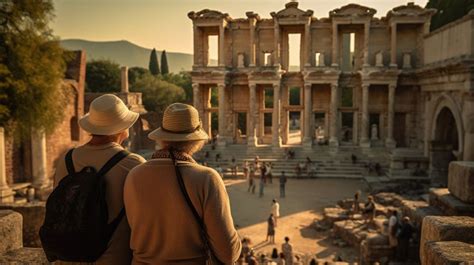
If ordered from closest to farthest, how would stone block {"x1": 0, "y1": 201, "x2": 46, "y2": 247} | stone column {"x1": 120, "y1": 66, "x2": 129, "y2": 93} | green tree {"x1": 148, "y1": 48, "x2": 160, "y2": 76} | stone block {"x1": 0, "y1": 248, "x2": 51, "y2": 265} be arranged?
stone block {"x1": 0, "y1": 248, "x2": 51, "y2": 265} < stone block {"x1": 0, "y1": 201, "x2": 46, "y2": 247} < stone column {"x1": 120, "y1": 66, "x2": 129, "y2": 93} < green tree {"x1": 148, "y1": 48, "x2": 160, "y2": 76}

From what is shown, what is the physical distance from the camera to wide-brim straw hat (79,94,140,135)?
3319 millimetres

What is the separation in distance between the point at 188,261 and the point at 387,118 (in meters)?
29.3

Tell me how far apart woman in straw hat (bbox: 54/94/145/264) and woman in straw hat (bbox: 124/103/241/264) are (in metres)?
0.21

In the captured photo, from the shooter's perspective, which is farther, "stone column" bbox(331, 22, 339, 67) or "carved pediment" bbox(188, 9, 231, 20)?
"carved pediment" bbox(188, 9, 231, 20)

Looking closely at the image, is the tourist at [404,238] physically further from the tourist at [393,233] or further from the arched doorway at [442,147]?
the arched doorway at [442,147]

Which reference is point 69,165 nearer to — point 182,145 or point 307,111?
point 182,145

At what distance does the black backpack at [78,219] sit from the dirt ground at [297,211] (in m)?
10.5

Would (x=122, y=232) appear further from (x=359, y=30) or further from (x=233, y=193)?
(x=359, y=30)

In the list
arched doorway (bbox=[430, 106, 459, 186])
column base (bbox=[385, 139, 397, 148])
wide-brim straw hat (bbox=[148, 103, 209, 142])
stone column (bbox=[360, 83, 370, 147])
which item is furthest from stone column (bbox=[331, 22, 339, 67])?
wide-brim straw hat (bbox=[148, 103, 209, 142])

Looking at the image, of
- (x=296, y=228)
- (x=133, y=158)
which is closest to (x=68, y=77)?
(x=296, y=228)

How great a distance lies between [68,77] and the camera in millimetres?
26281

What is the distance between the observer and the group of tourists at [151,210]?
108 inches

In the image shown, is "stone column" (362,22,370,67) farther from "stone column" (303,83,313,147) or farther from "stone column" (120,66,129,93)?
"stone column" (120,66,129,93)

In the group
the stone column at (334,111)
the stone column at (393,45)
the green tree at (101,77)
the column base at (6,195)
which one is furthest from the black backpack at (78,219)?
the green tree at (101,77)
